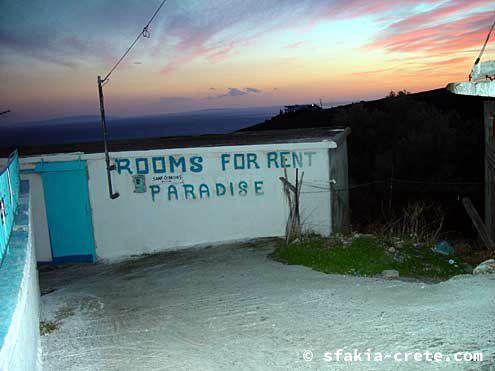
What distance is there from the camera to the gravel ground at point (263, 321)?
5668 millimetres

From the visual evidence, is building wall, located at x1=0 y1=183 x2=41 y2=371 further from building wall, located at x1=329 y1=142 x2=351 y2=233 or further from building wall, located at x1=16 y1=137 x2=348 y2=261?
building wall, located at x1=329 y1=142 x2=351 y2=233

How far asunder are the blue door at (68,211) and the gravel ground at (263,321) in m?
3.76

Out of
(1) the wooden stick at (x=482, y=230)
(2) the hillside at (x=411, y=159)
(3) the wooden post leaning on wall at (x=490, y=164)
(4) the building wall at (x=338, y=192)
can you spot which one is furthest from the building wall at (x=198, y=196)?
(3) the wooden post leaning on wall at (x=490, y=164)

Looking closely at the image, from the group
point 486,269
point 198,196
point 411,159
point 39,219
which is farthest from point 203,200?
point 411,159

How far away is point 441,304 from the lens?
673 cm

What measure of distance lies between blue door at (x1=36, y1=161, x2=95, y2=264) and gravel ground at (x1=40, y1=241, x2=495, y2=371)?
12.3ft

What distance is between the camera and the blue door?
→ 13375 millimetres

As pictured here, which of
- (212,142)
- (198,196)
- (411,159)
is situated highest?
(212,142)

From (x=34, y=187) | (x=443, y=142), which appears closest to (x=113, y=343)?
(x=34, y=187)

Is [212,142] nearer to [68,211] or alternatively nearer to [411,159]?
[68,211]

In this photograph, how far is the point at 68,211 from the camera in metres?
13.5

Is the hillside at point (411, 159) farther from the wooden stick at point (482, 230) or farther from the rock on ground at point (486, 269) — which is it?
the rock on ground at point (486, 269)

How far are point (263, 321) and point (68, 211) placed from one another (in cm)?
835

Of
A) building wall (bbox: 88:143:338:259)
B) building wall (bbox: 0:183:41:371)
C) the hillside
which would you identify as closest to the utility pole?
building wall (bbox: 88:143:338:259)
